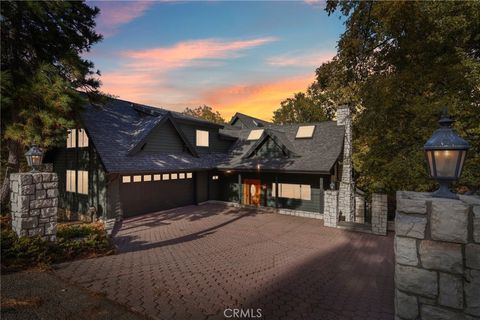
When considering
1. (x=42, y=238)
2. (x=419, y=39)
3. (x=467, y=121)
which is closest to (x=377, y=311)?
(x=467, y=121)

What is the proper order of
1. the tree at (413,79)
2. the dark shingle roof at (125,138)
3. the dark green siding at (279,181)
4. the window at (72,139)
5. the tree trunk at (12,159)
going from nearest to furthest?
the tree at (413,79)
the tree trunk at (12,159)
the dark shingle roof at (125,138)
the window at (72,139)
the dark green siding at (279,181)

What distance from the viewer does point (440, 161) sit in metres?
3.57

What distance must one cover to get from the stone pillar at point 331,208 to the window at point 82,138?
13.8 metres

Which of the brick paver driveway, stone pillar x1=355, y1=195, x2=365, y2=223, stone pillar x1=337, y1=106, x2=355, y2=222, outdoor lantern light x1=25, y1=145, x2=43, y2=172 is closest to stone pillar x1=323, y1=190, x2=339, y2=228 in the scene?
the brick paver driveway

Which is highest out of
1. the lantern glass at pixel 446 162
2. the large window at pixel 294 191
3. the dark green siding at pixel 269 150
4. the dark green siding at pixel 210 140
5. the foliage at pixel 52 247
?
the dark green siding at pixel 210 140

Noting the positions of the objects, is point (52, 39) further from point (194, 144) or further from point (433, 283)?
point (433, 283)

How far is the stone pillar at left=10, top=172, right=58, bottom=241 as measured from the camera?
7.12 meters

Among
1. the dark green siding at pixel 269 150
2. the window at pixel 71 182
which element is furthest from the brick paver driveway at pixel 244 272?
the dark green siding at pixel 269 150

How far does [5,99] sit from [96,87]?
3.79 metres

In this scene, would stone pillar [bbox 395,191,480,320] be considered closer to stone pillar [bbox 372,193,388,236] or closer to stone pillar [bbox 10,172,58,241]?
stone pillar [bbox 10,172,58,241]

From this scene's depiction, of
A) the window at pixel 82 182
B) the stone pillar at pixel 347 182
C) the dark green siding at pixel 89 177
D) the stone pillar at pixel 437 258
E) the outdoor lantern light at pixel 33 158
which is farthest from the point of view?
the stone pillar at pixel 347 182

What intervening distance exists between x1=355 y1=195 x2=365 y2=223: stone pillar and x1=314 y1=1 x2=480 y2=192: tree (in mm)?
5201

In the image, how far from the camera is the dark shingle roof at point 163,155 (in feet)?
46.0

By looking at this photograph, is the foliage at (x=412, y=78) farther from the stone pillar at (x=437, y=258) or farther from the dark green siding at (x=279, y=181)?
the stone pillar at (x=437, y=258)
